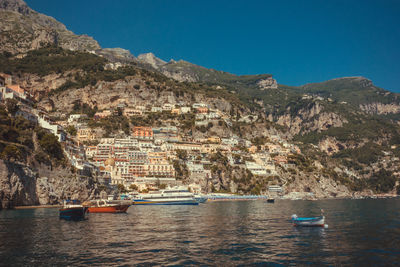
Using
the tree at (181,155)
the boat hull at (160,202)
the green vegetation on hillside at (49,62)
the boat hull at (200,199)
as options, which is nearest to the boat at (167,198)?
the boat hull at (160,202)

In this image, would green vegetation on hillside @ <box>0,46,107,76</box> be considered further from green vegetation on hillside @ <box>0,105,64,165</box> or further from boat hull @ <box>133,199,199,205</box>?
boat hull @ <box>133,199,199,205</box>

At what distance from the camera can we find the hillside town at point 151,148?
314 ft

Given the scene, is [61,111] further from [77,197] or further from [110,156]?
[77,197]

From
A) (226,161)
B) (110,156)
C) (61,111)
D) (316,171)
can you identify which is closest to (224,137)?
(226,161)

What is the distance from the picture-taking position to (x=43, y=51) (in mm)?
192875

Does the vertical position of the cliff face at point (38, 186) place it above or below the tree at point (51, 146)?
below

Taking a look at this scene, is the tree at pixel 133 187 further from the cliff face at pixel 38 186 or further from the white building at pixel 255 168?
the white building at pixel 255 168

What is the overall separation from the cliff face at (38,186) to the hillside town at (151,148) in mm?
6258

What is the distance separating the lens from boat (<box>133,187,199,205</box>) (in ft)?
308

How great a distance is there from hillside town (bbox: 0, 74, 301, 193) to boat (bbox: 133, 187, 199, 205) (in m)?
9.82

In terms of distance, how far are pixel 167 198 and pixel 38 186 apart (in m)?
38.4

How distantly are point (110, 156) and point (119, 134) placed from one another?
22.2m

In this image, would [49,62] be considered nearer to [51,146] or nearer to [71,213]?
[51,146]

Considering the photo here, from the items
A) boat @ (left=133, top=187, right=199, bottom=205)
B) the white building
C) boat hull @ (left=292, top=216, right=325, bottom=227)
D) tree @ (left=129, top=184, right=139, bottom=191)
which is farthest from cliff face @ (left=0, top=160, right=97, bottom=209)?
the white building
